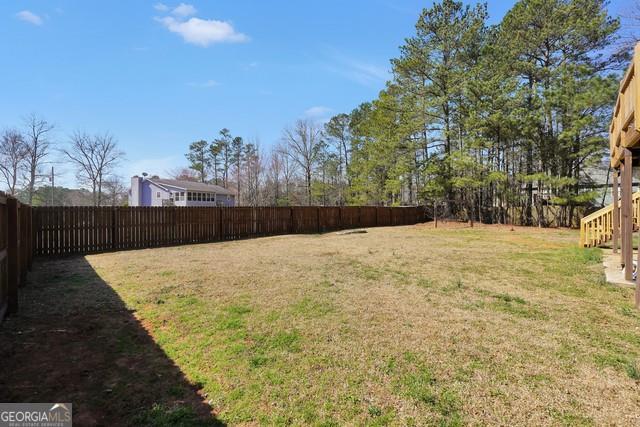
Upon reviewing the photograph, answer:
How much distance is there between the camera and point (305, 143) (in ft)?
116

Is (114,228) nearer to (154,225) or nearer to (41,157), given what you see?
(154,225)

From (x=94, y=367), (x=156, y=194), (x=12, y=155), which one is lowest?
(x=94, y=367)

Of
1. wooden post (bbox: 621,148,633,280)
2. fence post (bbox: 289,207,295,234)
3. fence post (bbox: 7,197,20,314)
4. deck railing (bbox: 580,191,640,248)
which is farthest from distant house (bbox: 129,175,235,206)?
wooden post (bbox: 621,148,633,280)

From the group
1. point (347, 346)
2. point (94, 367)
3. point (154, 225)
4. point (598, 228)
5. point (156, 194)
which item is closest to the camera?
point (94, 367)

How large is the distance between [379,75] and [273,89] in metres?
9.42

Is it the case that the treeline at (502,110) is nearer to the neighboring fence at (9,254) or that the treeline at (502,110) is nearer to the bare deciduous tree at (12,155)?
the neighboring fence at (9,254)

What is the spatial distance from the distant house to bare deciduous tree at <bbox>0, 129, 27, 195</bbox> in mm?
9344

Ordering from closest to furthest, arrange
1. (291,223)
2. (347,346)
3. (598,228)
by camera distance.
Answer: (347,346) < (598,228) < (291,223)

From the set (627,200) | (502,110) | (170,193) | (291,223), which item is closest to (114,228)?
(291,223)

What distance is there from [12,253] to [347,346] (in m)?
4.06

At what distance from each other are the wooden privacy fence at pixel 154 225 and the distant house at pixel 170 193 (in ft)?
63.8

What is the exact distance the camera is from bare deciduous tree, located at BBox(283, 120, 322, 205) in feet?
116

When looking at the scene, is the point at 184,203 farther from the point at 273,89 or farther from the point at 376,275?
the point at 376,275

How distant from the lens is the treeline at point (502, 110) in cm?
1631
